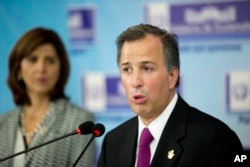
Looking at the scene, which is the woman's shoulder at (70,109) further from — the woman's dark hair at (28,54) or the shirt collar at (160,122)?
the shirt collar at (160,122)

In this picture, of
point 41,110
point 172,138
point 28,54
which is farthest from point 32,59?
point 172,138

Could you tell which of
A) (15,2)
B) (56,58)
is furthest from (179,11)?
(15,2)

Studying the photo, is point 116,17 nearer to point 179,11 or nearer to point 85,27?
point 85,27

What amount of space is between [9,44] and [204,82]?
1.73 m

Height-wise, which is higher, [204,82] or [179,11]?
→ [179,11]

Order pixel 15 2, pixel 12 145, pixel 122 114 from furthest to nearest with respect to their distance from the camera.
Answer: pixel 15 2 → pixel 122 114 → pixel 12 145

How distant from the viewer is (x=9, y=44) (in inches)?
163

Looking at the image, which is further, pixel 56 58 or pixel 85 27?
pixel 85 27

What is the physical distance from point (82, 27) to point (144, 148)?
2082 millimetres

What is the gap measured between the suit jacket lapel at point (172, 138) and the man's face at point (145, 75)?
0.08 metres

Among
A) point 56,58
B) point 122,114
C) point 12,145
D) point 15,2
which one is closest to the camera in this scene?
point 12,145

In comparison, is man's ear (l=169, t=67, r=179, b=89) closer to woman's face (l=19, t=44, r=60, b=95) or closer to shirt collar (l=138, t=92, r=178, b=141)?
shirt collar (l=138, t=92, r=178, b=141)

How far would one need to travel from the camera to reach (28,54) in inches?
111

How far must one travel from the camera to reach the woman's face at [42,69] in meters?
2.81
